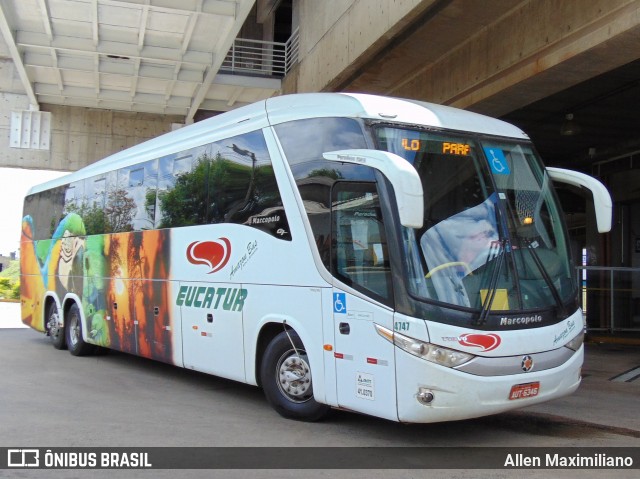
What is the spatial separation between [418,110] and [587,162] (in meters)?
16.6

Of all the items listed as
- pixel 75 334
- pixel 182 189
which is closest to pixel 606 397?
pixel 182 189

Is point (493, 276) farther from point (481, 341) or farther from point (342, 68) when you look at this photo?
point (342, 68)

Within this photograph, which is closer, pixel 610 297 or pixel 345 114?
pixel 345 114

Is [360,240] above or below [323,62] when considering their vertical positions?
below

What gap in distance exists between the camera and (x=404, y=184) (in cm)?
555

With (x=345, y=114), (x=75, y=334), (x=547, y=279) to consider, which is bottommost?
(x=75, y=334)

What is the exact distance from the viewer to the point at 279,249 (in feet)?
24.3

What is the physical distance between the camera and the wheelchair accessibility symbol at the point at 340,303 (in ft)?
21.4

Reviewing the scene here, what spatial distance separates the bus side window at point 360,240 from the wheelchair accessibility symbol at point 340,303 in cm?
15

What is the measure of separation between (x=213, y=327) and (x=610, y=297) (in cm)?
1229

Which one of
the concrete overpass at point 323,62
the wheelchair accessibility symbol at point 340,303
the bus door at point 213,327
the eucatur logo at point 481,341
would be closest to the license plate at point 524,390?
the eucatur logo at point 481,341

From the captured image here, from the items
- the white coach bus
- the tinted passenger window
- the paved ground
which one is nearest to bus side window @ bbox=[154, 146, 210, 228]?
the white coach bus

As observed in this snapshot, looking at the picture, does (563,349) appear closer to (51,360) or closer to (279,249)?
(279,249)

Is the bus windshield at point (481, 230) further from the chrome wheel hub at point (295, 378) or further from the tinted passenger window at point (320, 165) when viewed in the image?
the chrome wheel hub at point (295, 378)
